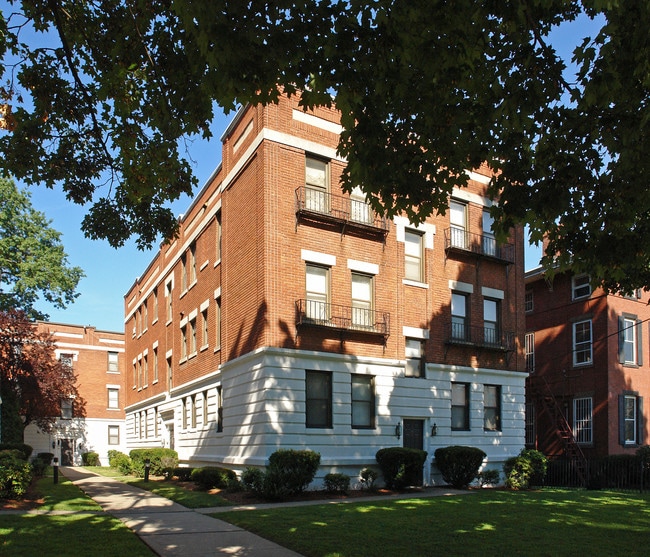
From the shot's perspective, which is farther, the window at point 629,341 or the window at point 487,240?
the window at point 629,341

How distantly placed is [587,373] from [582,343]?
58.4 inches

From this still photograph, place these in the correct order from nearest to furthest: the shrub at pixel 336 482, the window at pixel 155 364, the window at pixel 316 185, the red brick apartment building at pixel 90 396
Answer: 1. the shrub at pixel 336 482
2. the window at pixel 316 185
3. the window at pixel 155 364
4. the red brick apartment building at pixel 90 396

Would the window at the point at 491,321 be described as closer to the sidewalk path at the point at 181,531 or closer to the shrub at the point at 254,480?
the shrub at the point at 254,480

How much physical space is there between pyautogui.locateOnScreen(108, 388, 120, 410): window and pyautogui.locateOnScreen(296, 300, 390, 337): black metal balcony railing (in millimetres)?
40313

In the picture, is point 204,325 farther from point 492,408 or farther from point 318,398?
point 492,408

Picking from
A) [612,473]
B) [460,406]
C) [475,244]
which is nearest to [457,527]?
[460,406]

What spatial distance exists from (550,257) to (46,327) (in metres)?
52.2

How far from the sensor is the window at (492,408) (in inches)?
1040

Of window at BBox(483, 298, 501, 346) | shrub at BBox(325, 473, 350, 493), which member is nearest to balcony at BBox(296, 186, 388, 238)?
window at BBox(483, 298, 501, 346)

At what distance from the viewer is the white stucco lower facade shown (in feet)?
68.0

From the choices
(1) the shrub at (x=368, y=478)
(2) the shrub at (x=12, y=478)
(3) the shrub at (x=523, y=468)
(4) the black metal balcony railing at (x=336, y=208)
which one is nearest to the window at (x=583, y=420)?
(3) the shrub at (x=523, y=468)

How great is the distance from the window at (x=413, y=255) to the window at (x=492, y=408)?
18.1 feet

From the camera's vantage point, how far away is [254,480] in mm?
19109

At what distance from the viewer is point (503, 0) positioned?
27.6 ft
